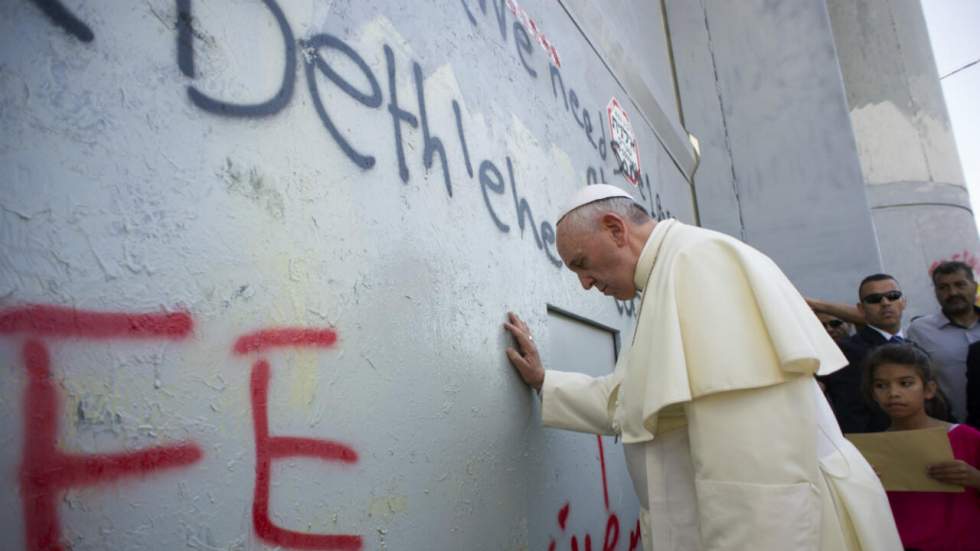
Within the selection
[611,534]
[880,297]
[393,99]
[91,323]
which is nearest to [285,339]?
[91,323]

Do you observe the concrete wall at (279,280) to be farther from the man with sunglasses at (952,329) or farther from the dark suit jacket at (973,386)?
the man with sunglasses at (952,329)

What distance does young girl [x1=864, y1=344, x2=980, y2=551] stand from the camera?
2.08 meters

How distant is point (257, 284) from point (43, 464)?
452 millimetres

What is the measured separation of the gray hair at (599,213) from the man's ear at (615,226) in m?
0.02

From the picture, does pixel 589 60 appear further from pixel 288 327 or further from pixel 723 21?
pixel 723 21

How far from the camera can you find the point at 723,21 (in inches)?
295

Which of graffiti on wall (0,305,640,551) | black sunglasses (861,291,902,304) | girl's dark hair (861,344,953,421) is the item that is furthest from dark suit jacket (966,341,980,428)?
graffiti on wall (0,305,640,551)

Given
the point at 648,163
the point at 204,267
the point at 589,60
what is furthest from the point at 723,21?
the point at 204,267

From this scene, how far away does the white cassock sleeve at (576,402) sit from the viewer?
6.58 ft

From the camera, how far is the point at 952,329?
3285 mm

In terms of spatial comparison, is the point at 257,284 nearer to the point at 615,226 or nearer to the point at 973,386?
the point at 615,226

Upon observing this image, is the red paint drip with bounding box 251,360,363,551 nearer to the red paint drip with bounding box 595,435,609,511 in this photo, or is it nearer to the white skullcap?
the white skullcap

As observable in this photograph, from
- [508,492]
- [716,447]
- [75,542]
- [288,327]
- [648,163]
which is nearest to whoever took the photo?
[75,542]

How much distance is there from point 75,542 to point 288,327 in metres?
0.49
